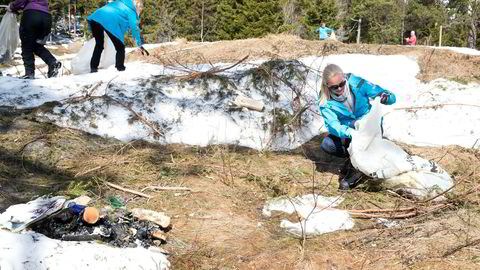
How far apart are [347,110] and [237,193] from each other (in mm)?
1138

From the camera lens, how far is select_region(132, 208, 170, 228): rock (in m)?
2.79

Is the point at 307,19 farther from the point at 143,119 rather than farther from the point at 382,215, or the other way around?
the point at 382,215

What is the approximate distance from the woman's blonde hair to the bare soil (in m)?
0.64

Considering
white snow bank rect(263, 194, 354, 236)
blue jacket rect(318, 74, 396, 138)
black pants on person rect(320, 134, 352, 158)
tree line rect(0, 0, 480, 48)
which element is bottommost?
white snow bank rect(263, 194, 354, 236)

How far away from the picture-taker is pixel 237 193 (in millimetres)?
3498

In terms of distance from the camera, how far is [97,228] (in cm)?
263

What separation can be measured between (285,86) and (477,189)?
2848 millimetres

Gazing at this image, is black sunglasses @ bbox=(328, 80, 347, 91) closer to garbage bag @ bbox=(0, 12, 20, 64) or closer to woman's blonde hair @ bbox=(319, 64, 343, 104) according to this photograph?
woman's blonde hair @ bbox=(319, 64, 343, 104)


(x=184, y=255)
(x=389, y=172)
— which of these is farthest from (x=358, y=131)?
→ (x=184, y=255)

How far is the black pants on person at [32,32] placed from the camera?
5.59 metres

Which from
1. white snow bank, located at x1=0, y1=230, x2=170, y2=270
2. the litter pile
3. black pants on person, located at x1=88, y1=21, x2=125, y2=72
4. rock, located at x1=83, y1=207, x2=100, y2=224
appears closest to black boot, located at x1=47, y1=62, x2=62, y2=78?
black pants on person, located at x1=88, y1=21, x2=125, y2=72

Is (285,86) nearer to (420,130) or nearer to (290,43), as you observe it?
(420,130)

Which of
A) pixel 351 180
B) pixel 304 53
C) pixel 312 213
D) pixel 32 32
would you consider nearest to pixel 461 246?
pixel 312 213

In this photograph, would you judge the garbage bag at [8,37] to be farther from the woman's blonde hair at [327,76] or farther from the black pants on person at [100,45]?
the woman's blonde hair at [327,76]
